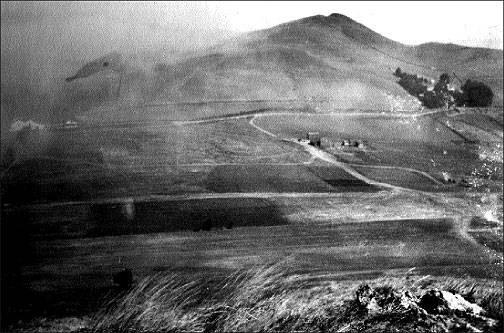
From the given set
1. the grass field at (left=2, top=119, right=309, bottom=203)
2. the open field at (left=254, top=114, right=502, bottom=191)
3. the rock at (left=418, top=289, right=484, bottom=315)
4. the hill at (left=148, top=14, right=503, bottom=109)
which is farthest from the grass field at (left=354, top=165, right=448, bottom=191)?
the rock at (left=418, top=289, right=484, bottom=315)

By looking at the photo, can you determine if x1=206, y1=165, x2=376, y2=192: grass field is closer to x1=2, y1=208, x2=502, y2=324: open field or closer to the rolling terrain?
the rolling terrain

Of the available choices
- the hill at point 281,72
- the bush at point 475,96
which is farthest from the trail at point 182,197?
the bush at point 475,96

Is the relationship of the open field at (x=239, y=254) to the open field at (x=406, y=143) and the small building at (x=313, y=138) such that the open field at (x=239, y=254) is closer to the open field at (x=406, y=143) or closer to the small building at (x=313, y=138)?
the open field at (x=406, y=143)

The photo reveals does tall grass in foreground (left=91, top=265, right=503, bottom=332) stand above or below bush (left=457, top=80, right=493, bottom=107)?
below

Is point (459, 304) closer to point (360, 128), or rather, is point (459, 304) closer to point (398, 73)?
point (360, 128)

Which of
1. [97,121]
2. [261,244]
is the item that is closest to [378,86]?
[97,121]

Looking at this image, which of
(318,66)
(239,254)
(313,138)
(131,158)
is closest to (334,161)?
(313,138)
